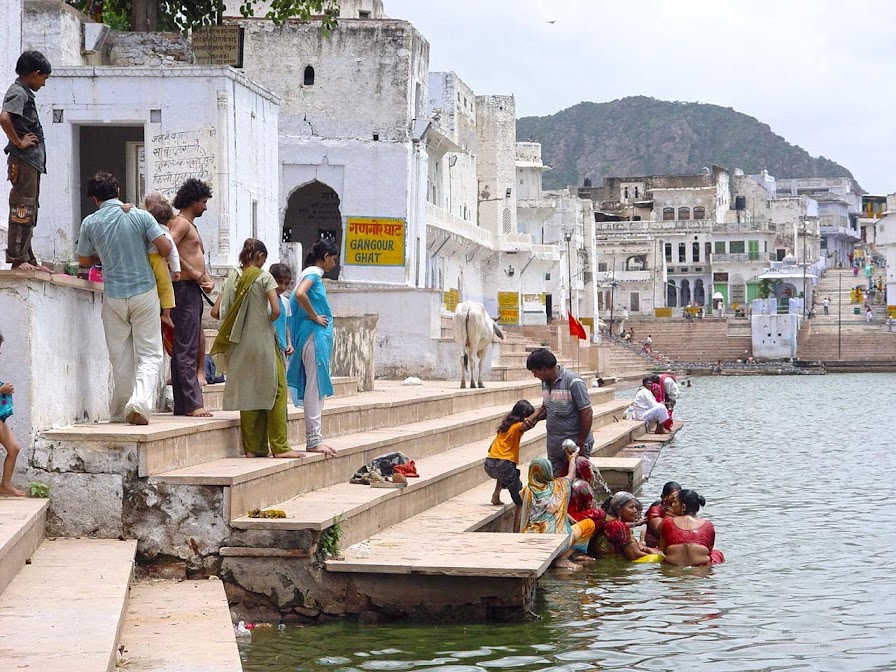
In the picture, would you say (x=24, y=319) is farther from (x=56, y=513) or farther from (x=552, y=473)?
(x=552, y=473)

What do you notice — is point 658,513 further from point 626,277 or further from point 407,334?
point 626,277

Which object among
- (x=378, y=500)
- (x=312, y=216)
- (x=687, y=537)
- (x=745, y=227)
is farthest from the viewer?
(x=745, y=227)

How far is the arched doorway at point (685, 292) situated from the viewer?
95188 mm

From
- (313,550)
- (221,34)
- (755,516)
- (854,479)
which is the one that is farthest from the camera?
(221,34)

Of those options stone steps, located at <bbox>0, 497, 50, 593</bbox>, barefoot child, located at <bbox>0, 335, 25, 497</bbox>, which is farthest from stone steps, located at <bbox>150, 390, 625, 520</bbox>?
barefoot child, located at <bbox>0, 335, 25, 497</bbox>

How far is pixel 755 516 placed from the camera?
1406 centimetres

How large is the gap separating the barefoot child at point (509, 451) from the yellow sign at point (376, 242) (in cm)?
1696

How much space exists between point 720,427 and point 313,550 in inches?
838

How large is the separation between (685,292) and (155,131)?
79.8 metres

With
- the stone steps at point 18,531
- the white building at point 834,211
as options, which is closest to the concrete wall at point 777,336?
the white building at point 834,211

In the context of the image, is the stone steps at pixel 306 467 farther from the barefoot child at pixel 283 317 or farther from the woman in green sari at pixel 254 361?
the barefoot child at pixel 283 317

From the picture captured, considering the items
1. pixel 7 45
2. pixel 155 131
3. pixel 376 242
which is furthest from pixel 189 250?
pixel 376 242

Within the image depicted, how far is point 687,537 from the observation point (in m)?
11.2

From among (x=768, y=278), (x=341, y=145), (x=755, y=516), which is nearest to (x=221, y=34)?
(x=341, y=145)
